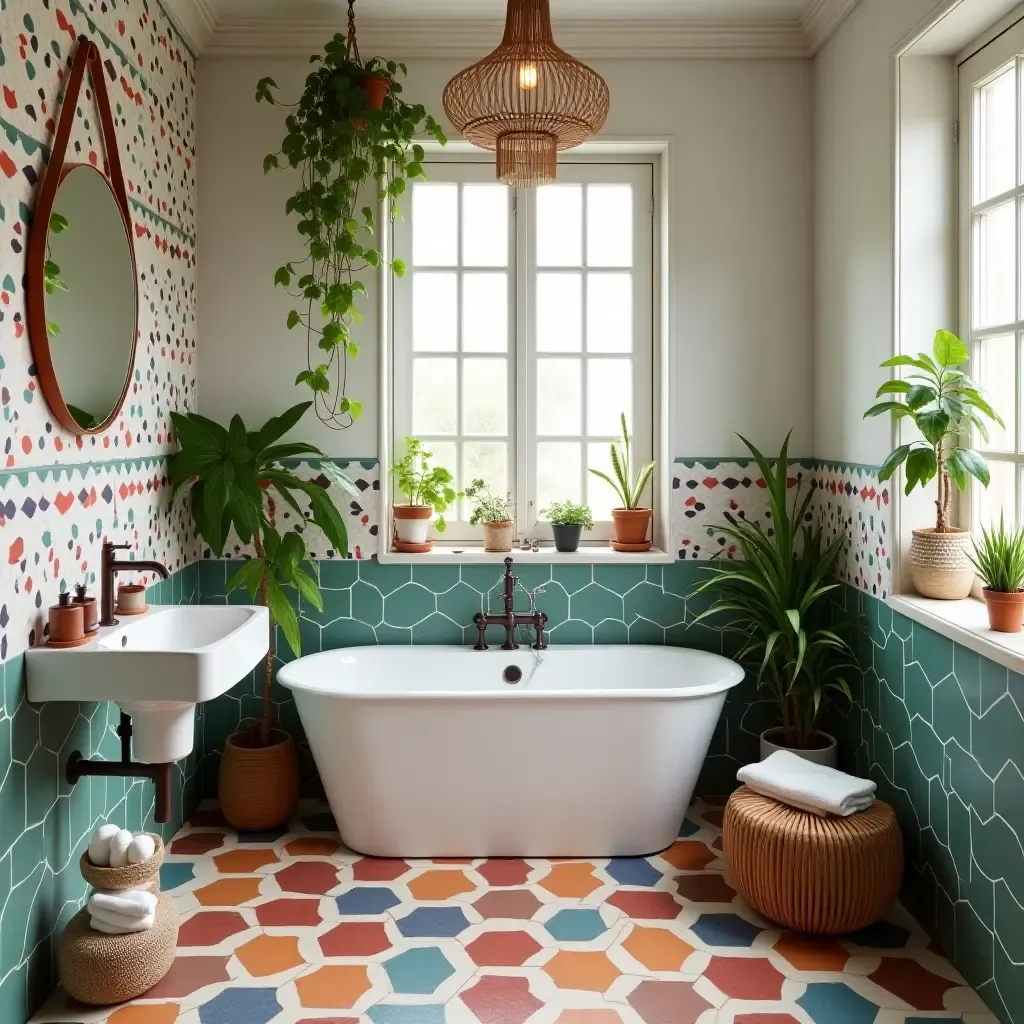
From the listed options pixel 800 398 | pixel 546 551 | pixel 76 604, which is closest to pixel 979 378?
pixel 800 398

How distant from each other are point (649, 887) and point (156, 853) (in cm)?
148

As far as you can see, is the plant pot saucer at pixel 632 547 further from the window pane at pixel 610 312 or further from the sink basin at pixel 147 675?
the sink basin at pixel 147 675

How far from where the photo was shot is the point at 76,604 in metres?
2.45

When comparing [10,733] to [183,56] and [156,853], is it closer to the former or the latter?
[156,853]

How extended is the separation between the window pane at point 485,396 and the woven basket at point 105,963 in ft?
7.25

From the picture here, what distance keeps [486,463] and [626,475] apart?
574mm

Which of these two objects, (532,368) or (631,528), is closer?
(631,528)

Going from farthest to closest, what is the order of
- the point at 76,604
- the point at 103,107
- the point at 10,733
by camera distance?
the point at 103,107, the point at 76,604, the point at 10,733

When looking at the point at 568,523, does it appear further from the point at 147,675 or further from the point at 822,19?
the point at 822,19

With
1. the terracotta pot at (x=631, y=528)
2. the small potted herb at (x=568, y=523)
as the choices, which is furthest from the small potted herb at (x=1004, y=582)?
the small potted herb at (x=568, y=523)

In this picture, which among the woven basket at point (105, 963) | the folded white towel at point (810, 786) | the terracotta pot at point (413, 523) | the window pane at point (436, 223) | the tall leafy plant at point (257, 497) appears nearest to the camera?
the woven basket at point (105, 963)

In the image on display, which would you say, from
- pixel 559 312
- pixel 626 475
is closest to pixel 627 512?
pixel 626 475

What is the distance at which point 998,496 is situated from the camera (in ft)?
9.12

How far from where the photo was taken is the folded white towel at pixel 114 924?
7.88ft
